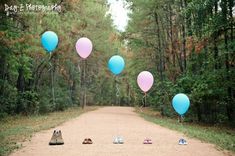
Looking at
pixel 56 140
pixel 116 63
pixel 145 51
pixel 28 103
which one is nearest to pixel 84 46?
pixel 116 63

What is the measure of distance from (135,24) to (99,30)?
797 cm

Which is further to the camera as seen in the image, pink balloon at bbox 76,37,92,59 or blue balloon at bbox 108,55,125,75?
pink balloon at bbox 76,37,92,59

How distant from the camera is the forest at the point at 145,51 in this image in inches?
811

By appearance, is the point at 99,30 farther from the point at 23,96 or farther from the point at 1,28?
the point at 1,28

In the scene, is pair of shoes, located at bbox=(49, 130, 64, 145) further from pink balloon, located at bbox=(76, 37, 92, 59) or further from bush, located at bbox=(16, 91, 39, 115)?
bush, located at bbox=(16, 91, 39, 115)

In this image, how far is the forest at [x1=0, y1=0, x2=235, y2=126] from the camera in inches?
811

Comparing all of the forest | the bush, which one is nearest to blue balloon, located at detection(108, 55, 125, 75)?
the forest

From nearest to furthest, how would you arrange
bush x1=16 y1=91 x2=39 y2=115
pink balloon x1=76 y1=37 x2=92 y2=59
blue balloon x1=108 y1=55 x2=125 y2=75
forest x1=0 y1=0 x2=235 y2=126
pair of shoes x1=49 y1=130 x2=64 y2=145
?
pair of shoes x1=49 y1=130 x2=64 y2=145, blue balloon x1=108 y1=55 x2=125 y2=75, pink balloon x1=76 y1=37 x2=92 y2=59, forest x1=0 y1=0 x2=235 y2=126, bush x1=16 y1=91 x2=39 y2=115

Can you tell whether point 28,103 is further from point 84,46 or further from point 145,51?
point 145,51

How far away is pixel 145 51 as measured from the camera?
39.2 m

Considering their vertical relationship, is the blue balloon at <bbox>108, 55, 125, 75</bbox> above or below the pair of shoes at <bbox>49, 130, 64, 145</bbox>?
above

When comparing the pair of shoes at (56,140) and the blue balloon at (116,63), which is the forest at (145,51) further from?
the pair of shoes at (56,140)

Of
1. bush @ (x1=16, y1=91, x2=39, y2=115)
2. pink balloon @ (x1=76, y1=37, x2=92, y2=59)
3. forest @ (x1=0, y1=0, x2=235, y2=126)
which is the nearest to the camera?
pink balloon @ (x1=76, y1=37, x2=92, y2=59)

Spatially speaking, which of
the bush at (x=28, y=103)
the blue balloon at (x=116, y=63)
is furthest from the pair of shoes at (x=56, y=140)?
the bush at (x=28, y=103)
